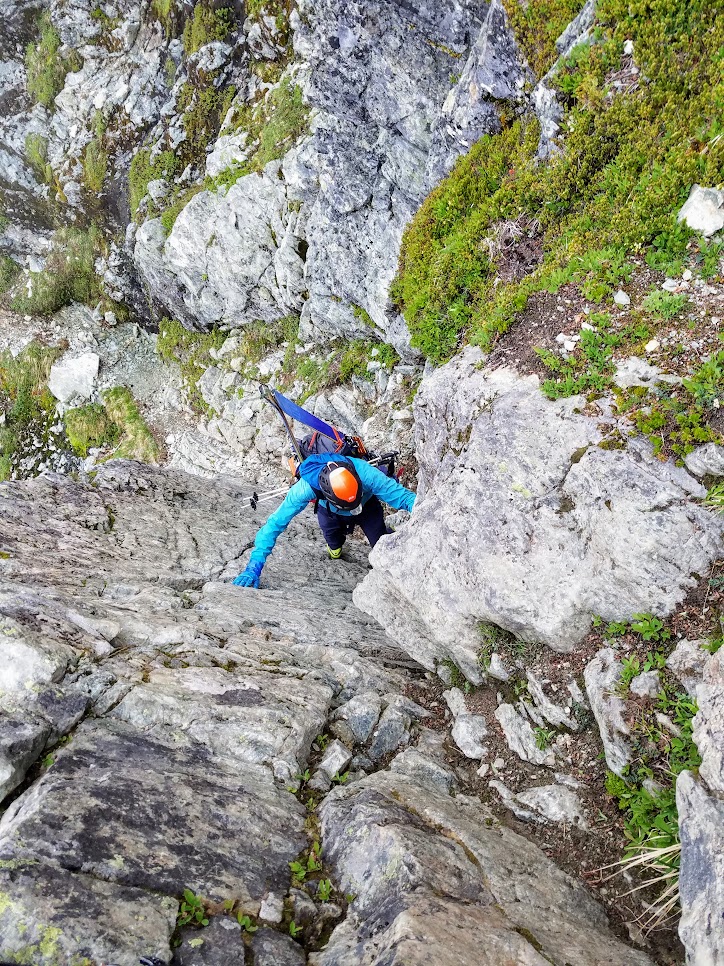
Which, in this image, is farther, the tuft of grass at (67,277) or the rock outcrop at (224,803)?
the tuft of grass at (67,277)

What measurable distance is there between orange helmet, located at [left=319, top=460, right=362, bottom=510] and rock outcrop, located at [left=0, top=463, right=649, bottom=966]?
6.35ft

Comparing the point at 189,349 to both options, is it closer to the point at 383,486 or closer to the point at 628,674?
the point at 383,486

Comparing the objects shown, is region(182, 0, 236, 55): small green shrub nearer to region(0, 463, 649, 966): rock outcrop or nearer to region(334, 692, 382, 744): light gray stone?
region(0, 463, 649, 966): rock outcrop

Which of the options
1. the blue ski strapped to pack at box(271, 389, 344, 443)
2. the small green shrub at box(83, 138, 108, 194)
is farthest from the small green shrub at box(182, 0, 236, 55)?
the blue ski strapped to pack at box(271, 389, 344, 443)

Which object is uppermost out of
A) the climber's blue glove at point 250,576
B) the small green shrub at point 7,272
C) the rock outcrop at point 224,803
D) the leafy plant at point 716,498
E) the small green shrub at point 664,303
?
the small green shrub at point 664,303

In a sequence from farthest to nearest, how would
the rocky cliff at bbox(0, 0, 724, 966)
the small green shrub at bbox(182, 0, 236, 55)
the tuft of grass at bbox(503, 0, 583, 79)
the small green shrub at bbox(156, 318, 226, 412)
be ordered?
1. the small green shrub at bbox(156, 318, 226, 412)
2. the small green shrub at bbox(182, 0, 236, 55)
3. the tuft of grass at bbox(503, 0, 583, 79)
4. the rocky cliff at bbox(0, 0, 724, 966)

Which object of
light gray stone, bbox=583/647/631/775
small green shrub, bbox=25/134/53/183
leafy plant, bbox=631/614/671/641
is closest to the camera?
light gray stone, bbox=583/647/631/775

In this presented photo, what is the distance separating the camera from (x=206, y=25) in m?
17.3

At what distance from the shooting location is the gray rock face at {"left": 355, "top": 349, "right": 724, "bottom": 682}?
5.34 metres

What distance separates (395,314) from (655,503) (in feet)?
27.0

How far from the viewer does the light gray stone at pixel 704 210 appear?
21.3ft

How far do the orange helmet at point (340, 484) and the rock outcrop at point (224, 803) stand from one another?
1936 mm

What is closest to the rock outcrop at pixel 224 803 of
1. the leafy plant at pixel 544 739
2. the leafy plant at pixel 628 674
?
the leafy plant at pixel 544 739

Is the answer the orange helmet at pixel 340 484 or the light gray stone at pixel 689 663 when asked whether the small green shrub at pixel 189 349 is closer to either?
the orange helmet at pixel 340 484
